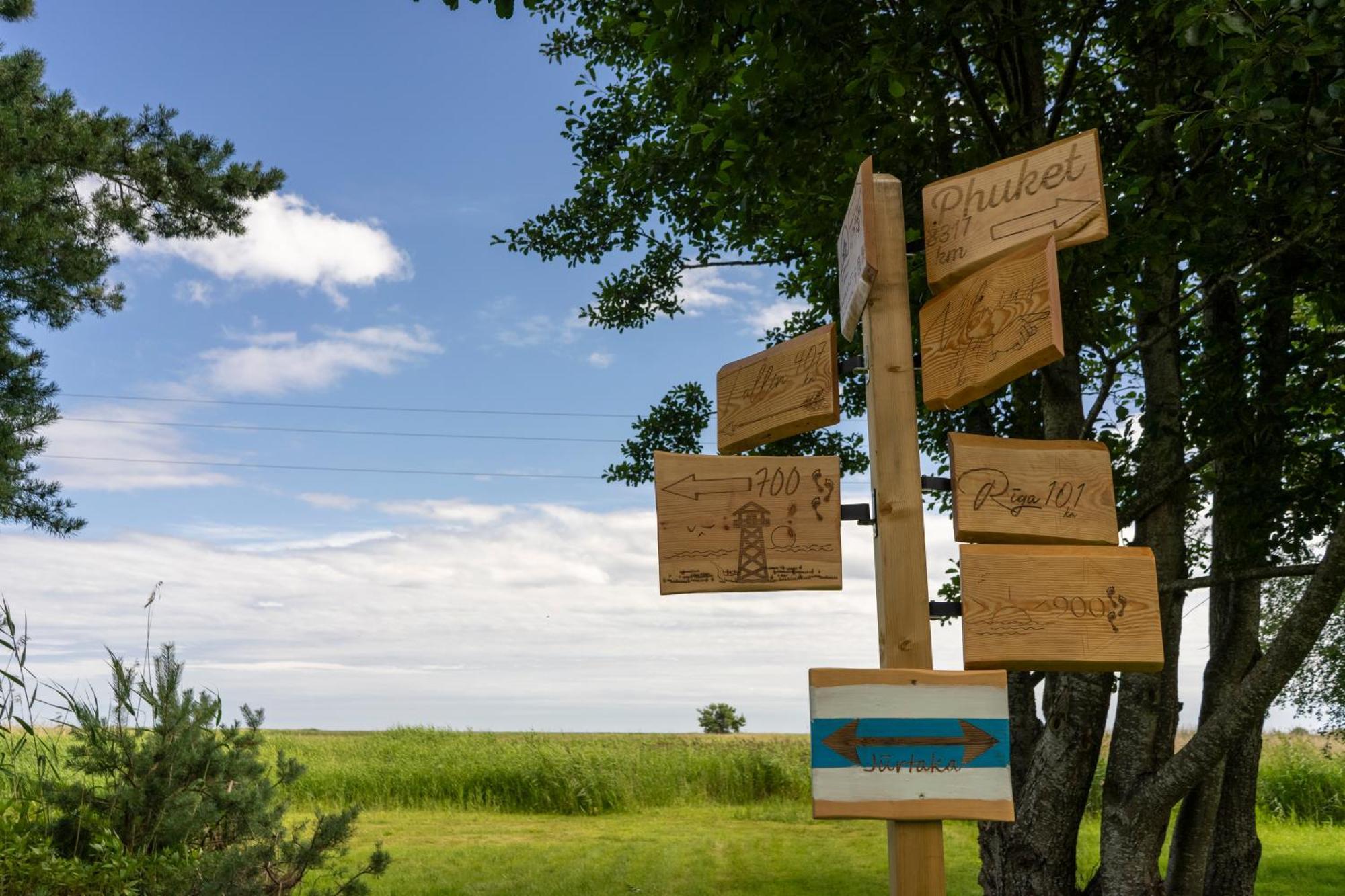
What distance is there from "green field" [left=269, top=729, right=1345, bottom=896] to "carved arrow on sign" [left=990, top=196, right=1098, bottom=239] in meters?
7.14

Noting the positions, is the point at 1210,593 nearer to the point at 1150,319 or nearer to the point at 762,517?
the point at 1150,319

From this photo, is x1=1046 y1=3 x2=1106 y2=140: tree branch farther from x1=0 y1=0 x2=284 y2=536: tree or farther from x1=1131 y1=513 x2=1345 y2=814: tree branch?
x1=0 y1=0 x2=284 y2=536: tree

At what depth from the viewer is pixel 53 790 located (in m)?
5.93

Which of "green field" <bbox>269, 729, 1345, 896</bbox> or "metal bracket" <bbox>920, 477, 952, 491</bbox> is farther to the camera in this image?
"green field" <bbox>269, 729, 1345, 896</bbox>

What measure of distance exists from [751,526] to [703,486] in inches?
9.6

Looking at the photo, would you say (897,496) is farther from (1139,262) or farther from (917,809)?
(1139,262)

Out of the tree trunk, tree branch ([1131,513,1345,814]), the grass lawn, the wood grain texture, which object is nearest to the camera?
the wood grain texture

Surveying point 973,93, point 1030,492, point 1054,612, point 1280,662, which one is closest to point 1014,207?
point 1030,492

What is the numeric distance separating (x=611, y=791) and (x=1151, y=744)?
10.00 m

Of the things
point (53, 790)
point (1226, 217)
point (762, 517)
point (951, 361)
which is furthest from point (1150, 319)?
point (53, 790)

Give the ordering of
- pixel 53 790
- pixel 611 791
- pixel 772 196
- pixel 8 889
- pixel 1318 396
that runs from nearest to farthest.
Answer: pixel 8 889 < pixel 53 790 < pixel 1318 396 < pixel 772 196 < pixel 611 791

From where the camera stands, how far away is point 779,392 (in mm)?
4156

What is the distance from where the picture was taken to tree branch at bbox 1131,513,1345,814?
569 centimetres

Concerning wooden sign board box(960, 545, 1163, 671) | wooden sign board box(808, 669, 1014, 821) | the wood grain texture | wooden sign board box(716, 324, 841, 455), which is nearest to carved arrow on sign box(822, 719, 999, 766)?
wooden sign board box(808, 669, 1014, 821)
